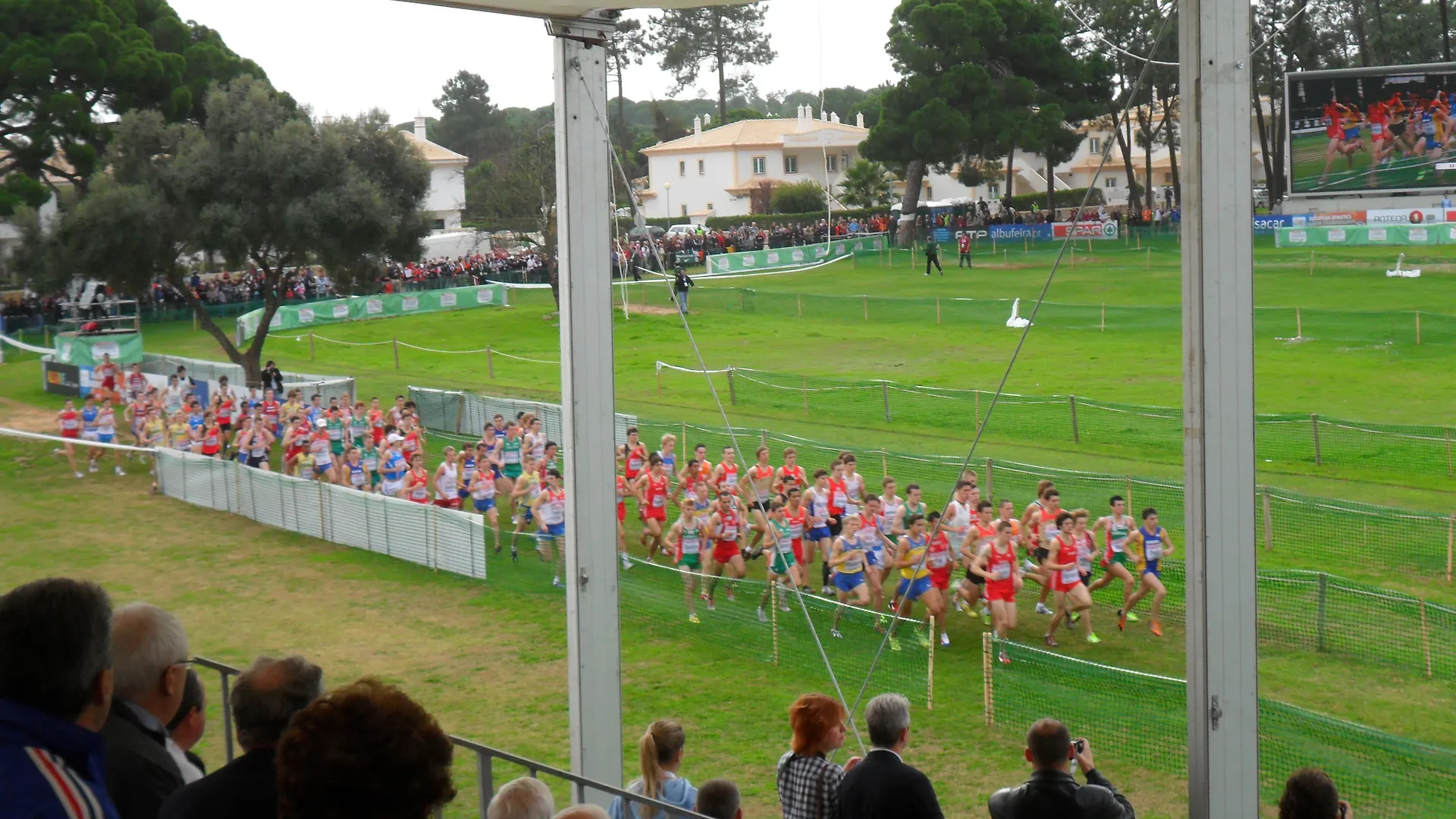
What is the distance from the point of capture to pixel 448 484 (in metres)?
16.0

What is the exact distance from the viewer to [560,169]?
478cm

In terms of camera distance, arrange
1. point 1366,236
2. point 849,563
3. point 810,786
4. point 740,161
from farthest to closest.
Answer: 1. point 740,161
2. point 1366,236
3. point 849,563
4. point 810,786

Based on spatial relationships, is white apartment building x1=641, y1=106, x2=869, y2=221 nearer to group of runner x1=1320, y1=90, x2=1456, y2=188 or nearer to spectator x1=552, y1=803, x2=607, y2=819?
group of runner x1=1320, y1=90, x2=1456, y2=188

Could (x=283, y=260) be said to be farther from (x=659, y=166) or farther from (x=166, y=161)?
(x=659, y=166)

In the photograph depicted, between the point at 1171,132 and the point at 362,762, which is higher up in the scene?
the point at 1171,132

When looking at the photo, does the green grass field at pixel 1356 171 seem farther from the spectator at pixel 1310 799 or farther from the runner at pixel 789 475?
the spectator at pixel 1310 799

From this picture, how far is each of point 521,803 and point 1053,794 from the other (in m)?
1.87

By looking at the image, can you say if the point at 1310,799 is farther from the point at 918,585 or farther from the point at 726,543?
the point at 726,543

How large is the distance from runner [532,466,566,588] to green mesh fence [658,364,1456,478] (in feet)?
27.4

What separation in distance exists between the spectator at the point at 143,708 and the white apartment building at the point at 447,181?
54.8m

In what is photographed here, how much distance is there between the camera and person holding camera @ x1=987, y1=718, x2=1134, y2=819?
4.11 m

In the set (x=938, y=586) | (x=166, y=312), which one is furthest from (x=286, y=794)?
(x=166, y=312)

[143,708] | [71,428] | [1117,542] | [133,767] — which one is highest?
[143,708]

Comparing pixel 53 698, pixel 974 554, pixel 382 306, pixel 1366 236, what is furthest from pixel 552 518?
pixel 1366 236
